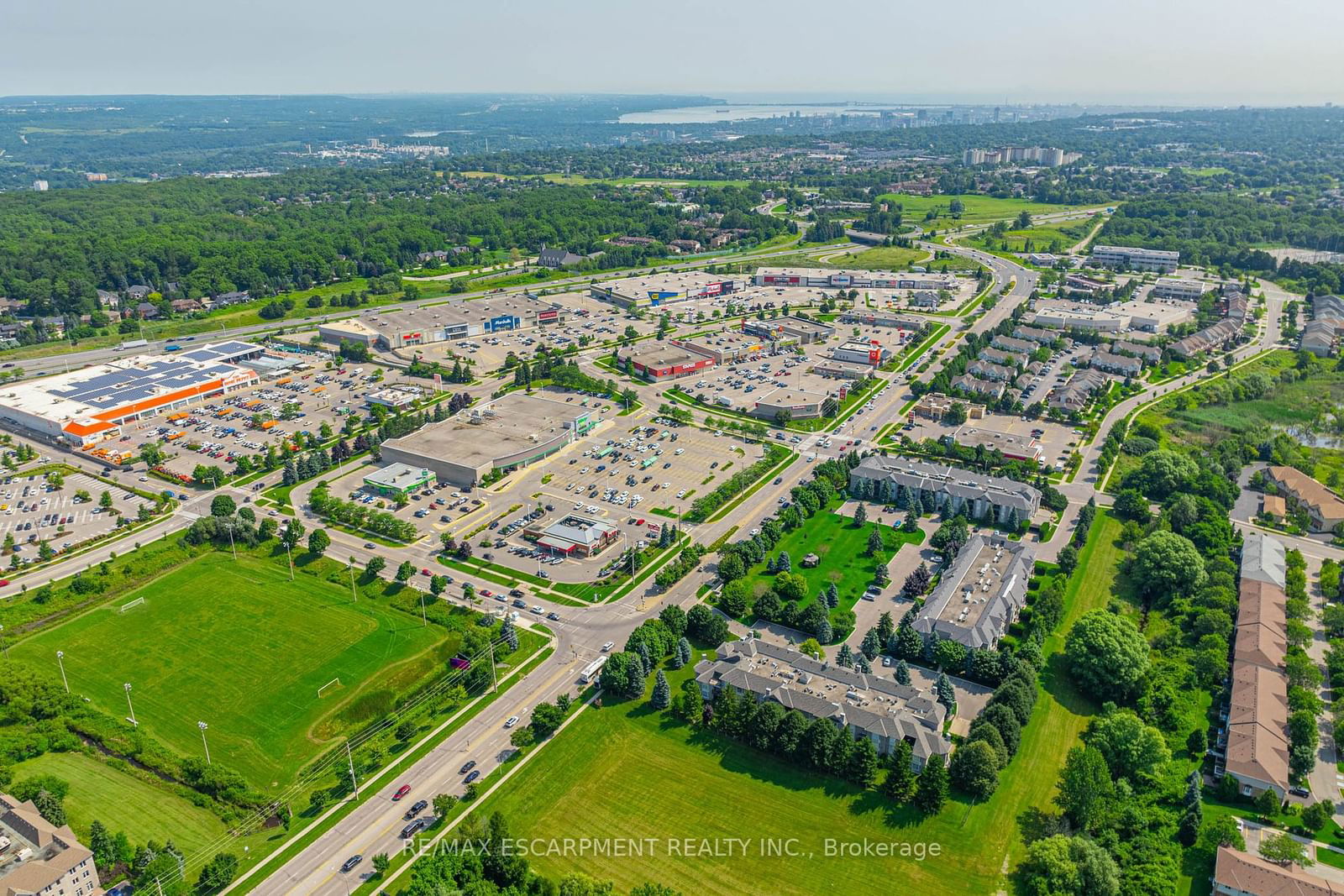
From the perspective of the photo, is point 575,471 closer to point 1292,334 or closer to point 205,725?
point 205,725

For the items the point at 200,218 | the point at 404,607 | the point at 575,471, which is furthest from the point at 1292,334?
the point at 200,218

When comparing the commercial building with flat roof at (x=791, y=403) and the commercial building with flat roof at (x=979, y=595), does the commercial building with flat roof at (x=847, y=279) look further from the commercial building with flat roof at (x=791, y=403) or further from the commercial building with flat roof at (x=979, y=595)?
the commercial building with flat roof at (x=979, y=595)

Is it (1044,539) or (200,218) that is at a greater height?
(200,218)

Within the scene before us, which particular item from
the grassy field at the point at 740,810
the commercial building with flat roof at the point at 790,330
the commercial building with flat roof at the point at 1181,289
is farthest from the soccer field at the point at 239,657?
the commercial building with flat roof at the point at 1181,289

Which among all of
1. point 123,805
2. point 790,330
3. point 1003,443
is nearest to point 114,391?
point 123,805

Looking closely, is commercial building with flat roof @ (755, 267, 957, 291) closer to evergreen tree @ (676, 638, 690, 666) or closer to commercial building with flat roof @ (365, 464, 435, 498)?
commercial building with flat roof @ (365, 464, 435, 498)

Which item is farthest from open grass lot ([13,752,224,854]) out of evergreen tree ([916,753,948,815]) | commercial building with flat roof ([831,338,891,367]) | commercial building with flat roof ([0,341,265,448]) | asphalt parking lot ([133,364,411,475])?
commercial building with flat roof ([831,338,891,367])
